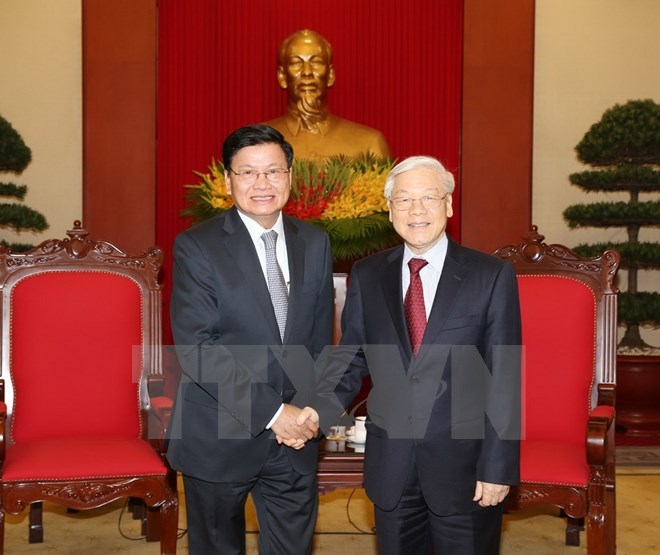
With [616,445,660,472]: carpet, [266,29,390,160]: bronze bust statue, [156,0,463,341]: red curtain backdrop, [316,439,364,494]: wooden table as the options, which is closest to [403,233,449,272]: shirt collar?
[316,439,364,494]: wooden table

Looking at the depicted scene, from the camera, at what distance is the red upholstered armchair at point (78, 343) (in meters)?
3.05

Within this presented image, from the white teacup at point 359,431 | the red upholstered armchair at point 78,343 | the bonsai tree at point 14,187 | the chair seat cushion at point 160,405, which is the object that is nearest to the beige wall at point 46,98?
the bonsai tree at point 14,187

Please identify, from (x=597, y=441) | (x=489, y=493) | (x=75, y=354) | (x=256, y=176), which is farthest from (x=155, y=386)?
(x=489, y=493)

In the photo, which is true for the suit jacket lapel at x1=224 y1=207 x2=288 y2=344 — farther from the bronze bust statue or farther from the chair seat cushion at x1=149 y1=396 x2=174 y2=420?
the bronze bust statue

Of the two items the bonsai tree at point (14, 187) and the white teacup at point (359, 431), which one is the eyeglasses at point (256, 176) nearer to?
the white teacup at point (359, 431)

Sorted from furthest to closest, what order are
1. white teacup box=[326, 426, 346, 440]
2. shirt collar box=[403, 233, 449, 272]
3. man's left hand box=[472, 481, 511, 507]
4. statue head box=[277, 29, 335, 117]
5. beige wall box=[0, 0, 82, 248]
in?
beige wall box=[0, 0, 82, 248], statue head box=[277, 29, 335, 117], white teacup box=[326, 426, 346, 440], shirt collar box=[403, 233, 449, 272], man's left hand box=[472, 481, 511, 507]

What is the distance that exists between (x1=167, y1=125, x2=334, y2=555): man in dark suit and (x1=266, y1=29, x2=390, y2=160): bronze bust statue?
2.77 m

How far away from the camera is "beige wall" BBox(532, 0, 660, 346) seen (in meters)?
5.27

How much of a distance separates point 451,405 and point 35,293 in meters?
1.74

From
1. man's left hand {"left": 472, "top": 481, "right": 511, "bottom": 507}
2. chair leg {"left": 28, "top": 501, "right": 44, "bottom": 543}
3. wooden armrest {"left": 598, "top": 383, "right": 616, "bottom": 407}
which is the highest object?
wooden armrest {"left": 598, "top": 383, "right": 616, "bottom": 407}

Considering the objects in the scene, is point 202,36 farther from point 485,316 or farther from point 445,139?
point 485,316

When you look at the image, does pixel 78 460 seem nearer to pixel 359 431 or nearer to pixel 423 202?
pixel 359 431

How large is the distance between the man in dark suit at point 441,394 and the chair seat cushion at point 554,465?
764mm

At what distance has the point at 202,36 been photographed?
517cm
